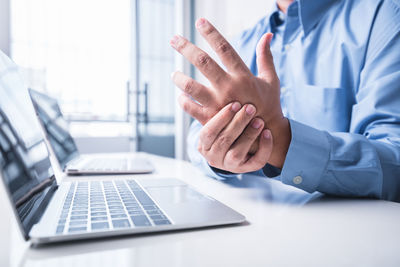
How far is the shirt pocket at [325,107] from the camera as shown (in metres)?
0.74

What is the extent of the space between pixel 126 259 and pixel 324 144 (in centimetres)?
39

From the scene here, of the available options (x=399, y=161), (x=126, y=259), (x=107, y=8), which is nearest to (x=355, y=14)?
(x=399, y=161)

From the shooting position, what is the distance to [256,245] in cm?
26

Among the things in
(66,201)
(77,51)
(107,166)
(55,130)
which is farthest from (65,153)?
(77,51)

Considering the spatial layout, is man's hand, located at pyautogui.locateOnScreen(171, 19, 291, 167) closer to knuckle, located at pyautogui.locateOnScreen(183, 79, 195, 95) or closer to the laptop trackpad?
knuckle, located at pyautogui.locateOnScreen(183, 79, 195, 95)

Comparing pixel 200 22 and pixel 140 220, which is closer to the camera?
pixel 140 220

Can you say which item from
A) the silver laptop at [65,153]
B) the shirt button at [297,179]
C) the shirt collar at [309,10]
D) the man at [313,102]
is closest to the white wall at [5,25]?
the silver laptop at [65,153]

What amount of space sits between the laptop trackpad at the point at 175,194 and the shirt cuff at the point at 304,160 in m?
0.16

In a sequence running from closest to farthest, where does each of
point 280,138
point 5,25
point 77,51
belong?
1. point 280,138
2. point 5,25
3. point 77,51

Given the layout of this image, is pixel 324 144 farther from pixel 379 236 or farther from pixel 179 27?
pixel 179 27

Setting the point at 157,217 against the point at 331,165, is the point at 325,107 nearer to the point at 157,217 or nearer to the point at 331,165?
the point at 331,165

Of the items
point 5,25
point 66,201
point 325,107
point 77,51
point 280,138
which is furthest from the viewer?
point 77,51

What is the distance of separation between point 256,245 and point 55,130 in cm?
83

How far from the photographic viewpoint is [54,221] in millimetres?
271
